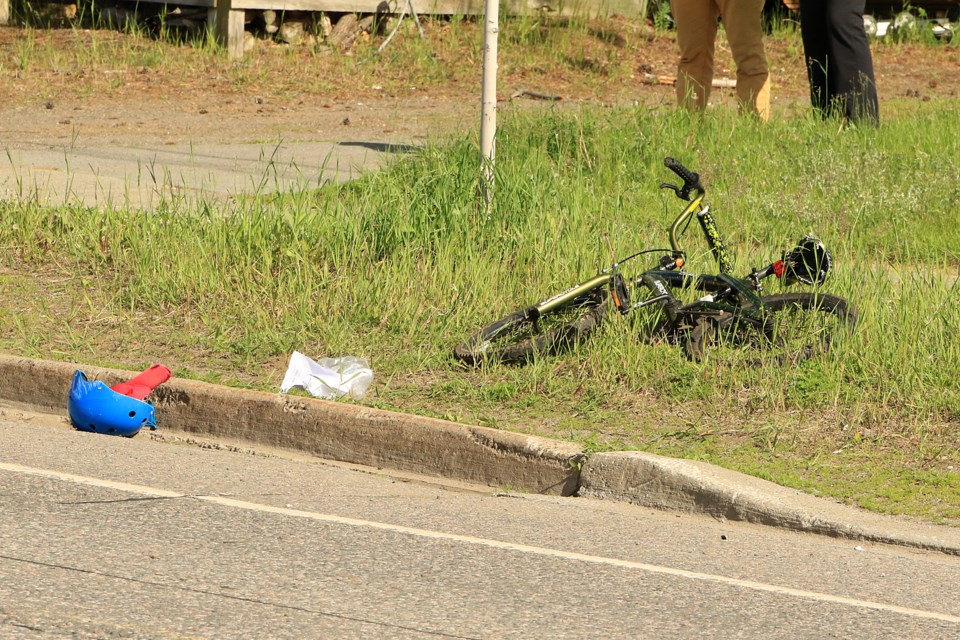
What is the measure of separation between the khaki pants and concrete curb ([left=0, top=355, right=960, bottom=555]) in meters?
5.80

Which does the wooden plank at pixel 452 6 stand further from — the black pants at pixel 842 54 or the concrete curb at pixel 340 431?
the concrete curb at pixel 340 431

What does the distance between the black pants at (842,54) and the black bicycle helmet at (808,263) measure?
13.4ft

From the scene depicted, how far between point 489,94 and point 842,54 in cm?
408

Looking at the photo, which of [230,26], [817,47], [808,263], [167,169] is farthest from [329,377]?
[230,26]

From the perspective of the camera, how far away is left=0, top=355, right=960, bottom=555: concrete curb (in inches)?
218

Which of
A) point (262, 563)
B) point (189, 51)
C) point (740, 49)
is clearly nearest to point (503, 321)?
point (262, 563)

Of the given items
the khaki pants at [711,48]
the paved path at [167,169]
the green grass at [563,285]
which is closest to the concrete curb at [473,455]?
the green grass at [563,285]

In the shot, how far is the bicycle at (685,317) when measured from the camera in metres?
7.00

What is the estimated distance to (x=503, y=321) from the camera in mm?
7180

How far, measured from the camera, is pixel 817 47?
38.0 feet

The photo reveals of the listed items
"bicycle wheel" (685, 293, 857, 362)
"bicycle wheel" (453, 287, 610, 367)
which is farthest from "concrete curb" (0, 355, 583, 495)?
"bicycle wheel" (685, 293, 857, 362)

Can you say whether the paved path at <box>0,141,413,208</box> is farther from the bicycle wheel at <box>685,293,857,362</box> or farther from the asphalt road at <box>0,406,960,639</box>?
the asphalt road at <box>0,406,960,639</box>

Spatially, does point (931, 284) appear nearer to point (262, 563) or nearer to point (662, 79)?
point (262, 563)

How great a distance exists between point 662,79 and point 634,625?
1318cm
